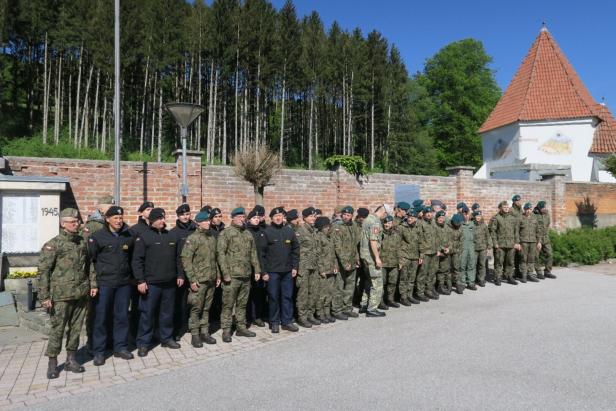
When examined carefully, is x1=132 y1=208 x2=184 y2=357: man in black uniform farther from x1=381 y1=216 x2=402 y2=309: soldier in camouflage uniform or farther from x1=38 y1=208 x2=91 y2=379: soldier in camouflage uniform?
x1=381 y1=216 x2=402 y2=309: soldier in camouflage uniform

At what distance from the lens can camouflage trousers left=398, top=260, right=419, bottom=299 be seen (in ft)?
26.9

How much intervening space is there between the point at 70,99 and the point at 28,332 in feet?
108

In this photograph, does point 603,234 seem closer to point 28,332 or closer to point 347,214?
point 347,214

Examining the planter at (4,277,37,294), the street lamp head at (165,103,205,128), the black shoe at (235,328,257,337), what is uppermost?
the street lamp head at (165,103,205,128)

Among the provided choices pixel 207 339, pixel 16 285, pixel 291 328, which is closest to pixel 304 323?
pixel 291 328

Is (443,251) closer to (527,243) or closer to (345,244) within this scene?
(345,244)

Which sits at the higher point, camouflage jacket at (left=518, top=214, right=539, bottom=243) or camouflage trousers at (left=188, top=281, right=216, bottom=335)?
camouflage jacket at (left=518, top=214, right=539, bottom=243)

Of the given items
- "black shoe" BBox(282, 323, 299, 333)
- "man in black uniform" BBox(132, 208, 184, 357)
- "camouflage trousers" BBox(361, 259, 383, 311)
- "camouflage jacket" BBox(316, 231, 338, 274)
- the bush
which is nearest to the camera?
"man in black uniform" BBox(132, 208, 184, 357)

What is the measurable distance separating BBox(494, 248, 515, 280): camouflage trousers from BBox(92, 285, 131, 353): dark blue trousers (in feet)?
25.9

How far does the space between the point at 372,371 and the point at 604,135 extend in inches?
943

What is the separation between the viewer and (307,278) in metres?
6.88

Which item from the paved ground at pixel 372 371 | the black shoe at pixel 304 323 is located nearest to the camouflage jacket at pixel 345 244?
the paved ground at pixel 372 371

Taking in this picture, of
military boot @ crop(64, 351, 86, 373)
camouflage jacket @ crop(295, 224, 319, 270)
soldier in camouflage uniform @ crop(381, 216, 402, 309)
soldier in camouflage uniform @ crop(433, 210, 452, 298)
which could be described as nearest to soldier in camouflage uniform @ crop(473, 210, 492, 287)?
soldier in camouflage uniform @ crop(433, 210, 452, 298)

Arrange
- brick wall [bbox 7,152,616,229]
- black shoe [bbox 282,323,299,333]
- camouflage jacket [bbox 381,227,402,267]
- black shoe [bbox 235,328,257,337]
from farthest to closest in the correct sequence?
1. brick wall [bbox 7,152,616,229]
2. camouflage jacket [bbox 381,227,402,267]
3. black shoe [bbox 282,323,299,333]
4. black shoe [bbox 235,328,257,337]
